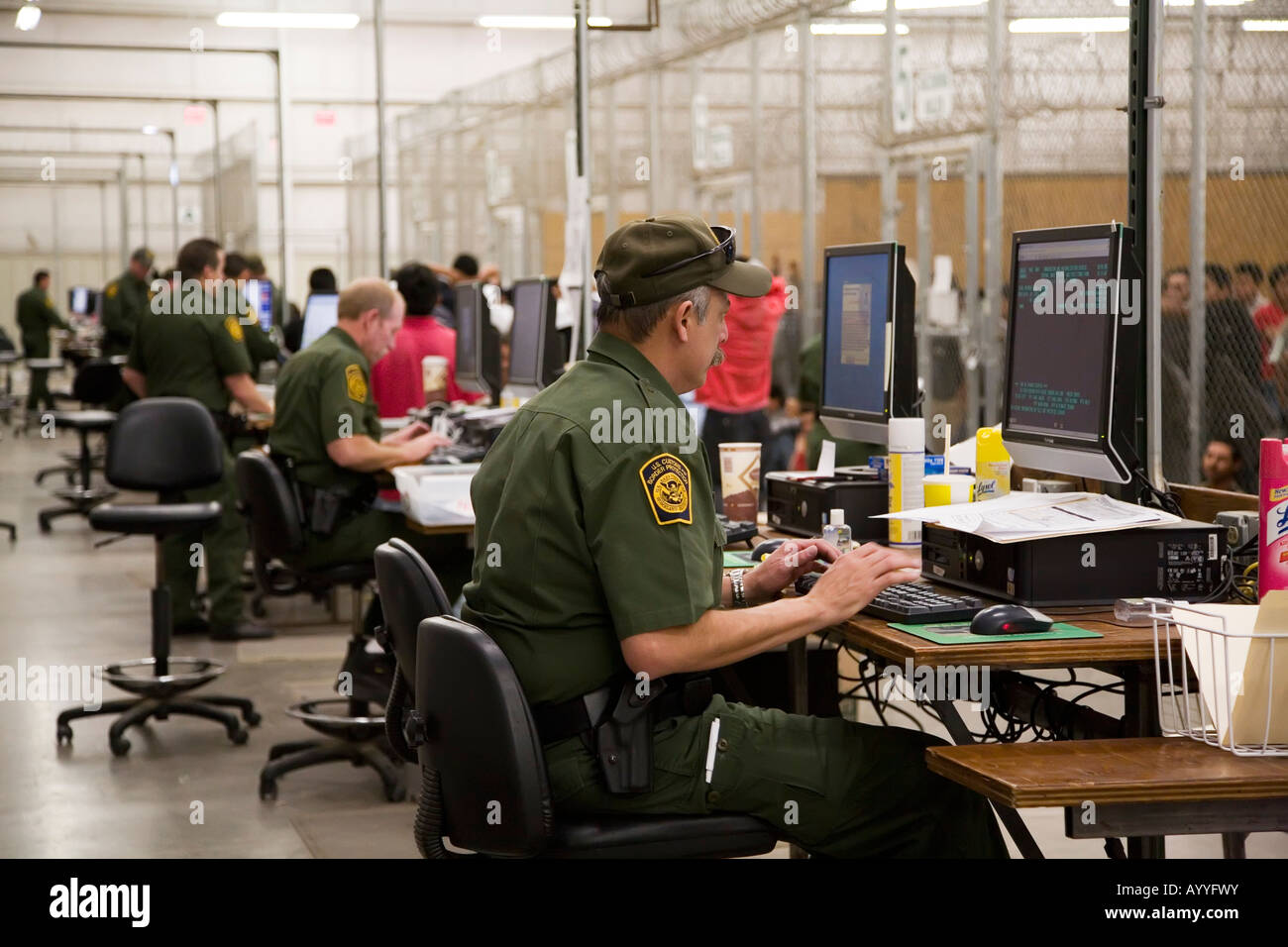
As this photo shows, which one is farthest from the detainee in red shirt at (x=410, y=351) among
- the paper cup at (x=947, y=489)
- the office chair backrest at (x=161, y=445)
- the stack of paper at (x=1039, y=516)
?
the stack of paper at (x=1039, y=516)

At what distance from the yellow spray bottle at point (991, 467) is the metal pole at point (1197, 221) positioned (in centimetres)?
253

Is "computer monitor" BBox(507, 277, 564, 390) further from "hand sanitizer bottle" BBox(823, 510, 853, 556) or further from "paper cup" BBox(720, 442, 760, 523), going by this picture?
"hand sanitizer bottle" BBox(823, 510, 853, 556)

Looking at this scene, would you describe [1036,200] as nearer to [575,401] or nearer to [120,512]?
[120,512]

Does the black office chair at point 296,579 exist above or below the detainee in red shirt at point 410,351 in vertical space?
below

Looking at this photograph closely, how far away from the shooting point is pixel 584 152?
455 cm

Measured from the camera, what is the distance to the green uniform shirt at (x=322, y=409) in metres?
4.64

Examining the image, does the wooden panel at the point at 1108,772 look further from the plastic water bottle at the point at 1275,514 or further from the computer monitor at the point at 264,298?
the computer monitor at the point at 264,298

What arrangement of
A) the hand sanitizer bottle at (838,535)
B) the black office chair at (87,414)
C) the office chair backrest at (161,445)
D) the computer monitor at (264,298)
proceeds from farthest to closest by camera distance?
1. the computer monitor at (264,298)
2. the black office chair at (87,414)
3. the office chair backrest at (161,445)
4. the hand sanitizer bottle at (838,535)

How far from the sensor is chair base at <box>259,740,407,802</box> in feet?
14.0

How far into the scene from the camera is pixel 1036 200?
5.79 meters

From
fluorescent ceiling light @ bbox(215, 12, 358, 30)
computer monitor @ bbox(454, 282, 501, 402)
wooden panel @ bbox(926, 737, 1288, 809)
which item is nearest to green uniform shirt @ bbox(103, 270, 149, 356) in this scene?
fluorescent ceiling light @ bbox(215, 12, 358, 30)

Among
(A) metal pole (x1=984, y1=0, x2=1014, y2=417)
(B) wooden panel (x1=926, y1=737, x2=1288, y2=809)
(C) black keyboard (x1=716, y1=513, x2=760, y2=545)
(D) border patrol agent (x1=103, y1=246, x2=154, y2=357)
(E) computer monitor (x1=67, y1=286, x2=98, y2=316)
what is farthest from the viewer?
(E) computer monitor (x1=67, y1=286, x2=98, y2=316)

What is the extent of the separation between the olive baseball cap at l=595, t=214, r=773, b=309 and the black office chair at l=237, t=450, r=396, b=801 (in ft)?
7.89
